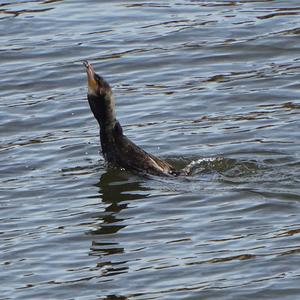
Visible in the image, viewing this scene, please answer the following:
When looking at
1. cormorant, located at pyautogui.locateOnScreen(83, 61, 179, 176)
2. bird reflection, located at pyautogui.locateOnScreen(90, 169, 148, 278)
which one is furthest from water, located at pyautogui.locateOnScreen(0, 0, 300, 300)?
cormorant, located at pyautogui.locateOnScreen(83, 61, 179, 176)

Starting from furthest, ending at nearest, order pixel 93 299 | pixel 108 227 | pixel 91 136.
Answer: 1. pixel 91 136
2. pixel 108 227
3. pixel 93 299

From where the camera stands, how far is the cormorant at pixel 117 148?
12078mm

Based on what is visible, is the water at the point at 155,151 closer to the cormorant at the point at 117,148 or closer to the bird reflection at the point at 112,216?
the bird reflection at the point at 112,216

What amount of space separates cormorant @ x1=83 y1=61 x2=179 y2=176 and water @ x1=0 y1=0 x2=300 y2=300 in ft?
0.40

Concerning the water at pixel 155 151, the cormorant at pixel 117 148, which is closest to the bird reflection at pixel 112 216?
the water at pixel 155 151

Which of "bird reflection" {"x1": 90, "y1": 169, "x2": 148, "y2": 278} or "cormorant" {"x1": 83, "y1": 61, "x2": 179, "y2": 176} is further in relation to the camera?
"cormorant" {"x1": 83, "y1": 61, "x2": 179, "y2": 176}

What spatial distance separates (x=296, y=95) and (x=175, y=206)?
373cm

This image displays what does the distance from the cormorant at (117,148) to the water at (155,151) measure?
4.8 inches

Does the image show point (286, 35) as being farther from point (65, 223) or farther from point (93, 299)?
point (93, 299)

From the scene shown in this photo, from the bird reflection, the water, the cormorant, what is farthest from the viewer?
the cormorant

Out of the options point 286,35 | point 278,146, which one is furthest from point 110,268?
point 286,35

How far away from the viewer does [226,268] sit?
9.84m

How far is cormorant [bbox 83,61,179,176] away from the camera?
39.6ft

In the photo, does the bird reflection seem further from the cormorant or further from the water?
the cormorant
